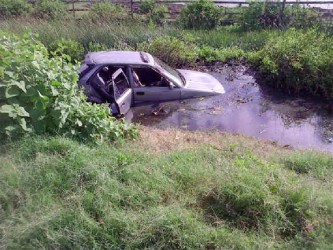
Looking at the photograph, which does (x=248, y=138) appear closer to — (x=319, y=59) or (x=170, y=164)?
(x=170, y=164)

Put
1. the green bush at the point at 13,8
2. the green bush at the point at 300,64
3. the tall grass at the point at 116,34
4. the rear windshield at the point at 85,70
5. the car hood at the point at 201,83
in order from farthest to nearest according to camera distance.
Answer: the green bush at the point at 13,8, the tall grass at the point at 116,34, the green bush at the point at 300,64, the car hood at the point at 201,83, the rear windshield at the point at 85,70

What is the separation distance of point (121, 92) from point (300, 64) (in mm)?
4594

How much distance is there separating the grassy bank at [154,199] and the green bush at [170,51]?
18.5ft

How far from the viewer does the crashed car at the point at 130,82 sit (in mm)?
7605

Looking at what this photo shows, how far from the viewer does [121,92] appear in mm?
7754

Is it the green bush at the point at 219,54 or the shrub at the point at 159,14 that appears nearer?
the green bush at the point at 219,54

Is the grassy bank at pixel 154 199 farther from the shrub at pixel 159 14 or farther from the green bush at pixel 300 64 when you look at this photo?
the shrub at pixel 159 14

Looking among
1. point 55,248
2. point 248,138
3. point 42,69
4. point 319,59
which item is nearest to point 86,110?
point 42,69

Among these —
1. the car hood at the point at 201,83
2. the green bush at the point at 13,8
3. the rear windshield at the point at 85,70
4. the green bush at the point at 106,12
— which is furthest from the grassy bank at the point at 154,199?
the green bush at the point at 13,8

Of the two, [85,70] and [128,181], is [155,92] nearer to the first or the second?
[85,70]

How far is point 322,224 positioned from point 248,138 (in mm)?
3241

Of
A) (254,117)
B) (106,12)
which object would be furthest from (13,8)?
(254,117)

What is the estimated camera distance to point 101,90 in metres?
7.61

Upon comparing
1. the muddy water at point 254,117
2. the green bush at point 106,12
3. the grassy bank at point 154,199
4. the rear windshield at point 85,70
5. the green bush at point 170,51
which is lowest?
the muddy water at point 254,117
